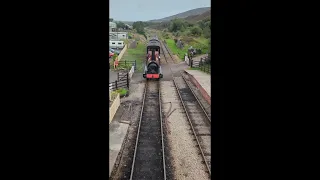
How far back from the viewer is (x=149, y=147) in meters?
9.81

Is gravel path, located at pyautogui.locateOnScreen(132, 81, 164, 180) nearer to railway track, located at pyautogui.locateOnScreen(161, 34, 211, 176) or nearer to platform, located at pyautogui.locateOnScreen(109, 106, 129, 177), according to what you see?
platform, located at pyautogui.locateOnScreen(109, 106, 129, 177)

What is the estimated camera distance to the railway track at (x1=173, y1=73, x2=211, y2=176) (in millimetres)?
9511

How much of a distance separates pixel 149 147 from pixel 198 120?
10.9ft

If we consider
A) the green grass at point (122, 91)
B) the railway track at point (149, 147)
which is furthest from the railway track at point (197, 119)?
the green grass at point (122, 91)

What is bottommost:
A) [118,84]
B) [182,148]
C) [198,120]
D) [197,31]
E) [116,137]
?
[182,148]

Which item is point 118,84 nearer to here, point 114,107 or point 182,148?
point 114,107

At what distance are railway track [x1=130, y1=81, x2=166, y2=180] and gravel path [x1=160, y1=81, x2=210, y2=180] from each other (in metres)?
0.32

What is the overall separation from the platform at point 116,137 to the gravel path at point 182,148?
1.52 metres

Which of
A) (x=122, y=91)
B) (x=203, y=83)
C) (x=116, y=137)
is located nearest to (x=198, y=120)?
(x=116, y=137)

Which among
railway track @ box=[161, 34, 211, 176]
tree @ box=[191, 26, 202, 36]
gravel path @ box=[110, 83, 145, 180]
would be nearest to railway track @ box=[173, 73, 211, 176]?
railway track @ box=[161, 34, 211, 176]
